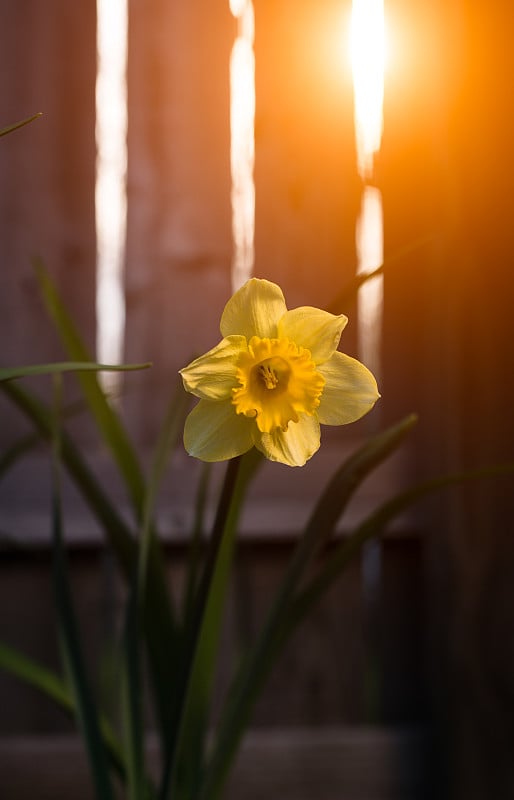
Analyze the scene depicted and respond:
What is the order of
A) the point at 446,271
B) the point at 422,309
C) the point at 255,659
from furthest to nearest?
1. the point at 422,309
2. the point at 446,271
3. the point at 255,659

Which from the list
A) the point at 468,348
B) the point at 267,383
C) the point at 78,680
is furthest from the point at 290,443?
the point at 468,348

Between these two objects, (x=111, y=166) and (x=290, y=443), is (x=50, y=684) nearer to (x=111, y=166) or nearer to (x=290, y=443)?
(x=290, y=443)

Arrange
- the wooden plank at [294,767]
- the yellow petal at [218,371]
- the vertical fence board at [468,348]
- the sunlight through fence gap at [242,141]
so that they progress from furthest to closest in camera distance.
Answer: the sunlight through fence gap at [242,141] < the wooden plank at [294,767] < the vertical fence board at [468,348] < the yellow petal at [218,371]

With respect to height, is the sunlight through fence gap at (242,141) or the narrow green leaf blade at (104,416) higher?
the sunlight through fence gap at (242,141)

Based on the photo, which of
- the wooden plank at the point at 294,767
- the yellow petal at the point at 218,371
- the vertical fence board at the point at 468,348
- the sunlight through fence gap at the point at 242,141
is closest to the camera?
the yellow petal at the point at 218,371

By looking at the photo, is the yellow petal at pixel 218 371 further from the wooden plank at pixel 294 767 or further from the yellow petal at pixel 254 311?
the wooden plank at pixel 294 767

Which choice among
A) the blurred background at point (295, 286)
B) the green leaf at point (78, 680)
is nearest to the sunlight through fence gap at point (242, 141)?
the blurred background at point (295, 286)

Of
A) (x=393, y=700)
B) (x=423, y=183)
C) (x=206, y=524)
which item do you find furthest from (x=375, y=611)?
(x=423, y=183)

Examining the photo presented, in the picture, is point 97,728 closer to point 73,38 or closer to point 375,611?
point 375,611
